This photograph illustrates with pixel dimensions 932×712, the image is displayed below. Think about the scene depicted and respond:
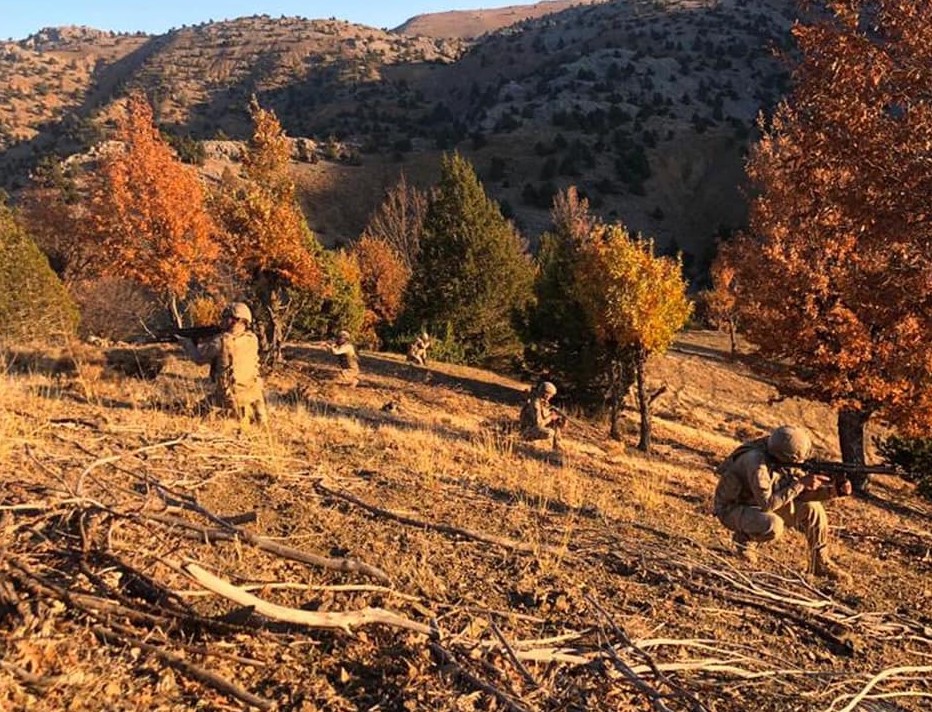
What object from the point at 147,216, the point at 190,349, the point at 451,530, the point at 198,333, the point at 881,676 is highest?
the point at 147,216

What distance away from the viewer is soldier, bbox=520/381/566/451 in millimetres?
11484

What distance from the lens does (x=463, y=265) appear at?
23.6m

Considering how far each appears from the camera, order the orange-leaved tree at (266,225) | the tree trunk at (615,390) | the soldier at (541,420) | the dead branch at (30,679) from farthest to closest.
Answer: the tree trunk at (615,390)
the orange-leaved tree at (266,225)
the soldier at (541,420)
the dead branch at (30,679)

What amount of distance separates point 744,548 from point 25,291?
21119 millimetres

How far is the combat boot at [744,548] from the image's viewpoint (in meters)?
5.45

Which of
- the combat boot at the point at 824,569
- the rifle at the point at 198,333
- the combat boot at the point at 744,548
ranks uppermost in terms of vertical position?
the rifle at the point at 198,333

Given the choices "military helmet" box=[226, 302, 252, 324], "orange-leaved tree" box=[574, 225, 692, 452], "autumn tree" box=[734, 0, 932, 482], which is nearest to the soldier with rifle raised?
"autumn tree" box=[734, 0, 932, 482]

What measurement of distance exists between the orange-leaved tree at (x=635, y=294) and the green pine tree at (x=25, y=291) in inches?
583

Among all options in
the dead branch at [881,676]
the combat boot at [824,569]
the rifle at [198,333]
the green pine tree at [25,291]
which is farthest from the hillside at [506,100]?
the dead branch at [881,676]

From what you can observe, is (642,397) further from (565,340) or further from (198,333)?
(198,333)

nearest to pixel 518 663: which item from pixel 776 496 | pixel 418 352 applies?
pixel 776 496

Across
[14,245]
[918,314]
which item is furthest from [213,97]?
[918,314]

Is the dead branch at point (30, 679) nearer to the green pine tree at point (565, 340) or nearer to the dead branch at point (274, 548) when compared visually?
the dead branch at point (274, 548)

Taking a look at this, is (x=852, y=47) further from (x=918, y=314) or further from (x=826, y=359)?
(x=826, y=359)
